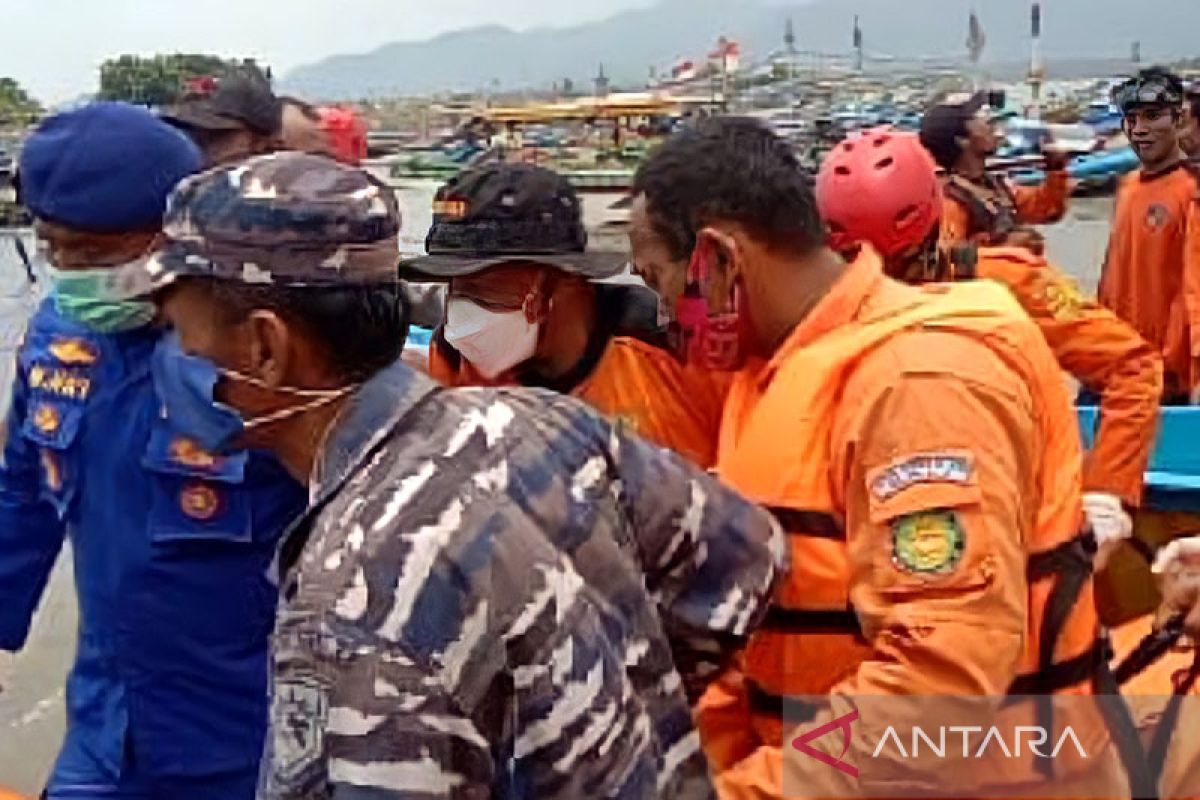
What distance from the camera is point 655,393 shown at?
2.71 meters

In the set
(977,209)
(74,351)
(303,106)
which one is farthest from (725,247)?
(977,209)

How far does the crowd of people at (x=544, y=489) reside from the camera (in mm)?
1428

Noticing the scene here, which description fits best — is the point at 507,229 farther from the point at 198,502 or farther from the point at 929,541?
the point at 929,541

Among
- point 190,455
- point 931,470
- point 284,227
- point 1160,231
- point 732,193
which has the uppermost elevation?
point 284,227

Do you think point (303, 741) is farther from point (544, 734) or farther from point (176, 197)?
point (176, 197)

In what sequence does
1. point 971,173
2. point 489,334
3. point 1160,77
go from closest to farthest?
point 489,334
point 971,173
point 1160,77

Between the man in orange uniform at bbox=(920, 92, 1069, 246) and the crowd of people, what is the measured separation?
2.10 metres

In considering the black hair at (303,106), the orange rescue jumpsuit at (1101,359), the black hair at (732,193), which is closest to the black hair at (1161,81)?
the orange rescue jumpsuit at (1101,359)

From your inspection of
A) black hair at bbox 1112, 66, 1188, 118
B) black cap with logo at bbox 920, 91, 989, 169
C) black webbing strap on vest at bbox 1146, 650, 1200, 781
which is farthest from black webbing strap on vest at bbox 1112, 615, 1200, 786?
black hair at bbox 1112, 66, 1188, 118

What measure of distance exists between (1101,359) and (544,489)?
9.74 ft

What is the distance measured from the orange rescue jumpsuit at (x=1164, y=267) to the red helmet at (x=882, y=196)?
3293mm

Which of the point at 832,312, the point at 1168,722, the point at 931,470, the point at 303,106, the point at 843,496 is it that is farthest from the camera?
the point at 303,106

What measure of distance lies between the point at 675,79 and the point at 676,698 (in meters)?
86.6

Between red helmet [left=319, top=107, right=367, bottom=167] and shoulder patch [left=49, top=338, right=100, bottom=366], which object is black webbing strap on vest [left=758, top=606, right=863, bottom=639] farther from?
red helmet [left=319, top=107, right=367, bottom=167]
